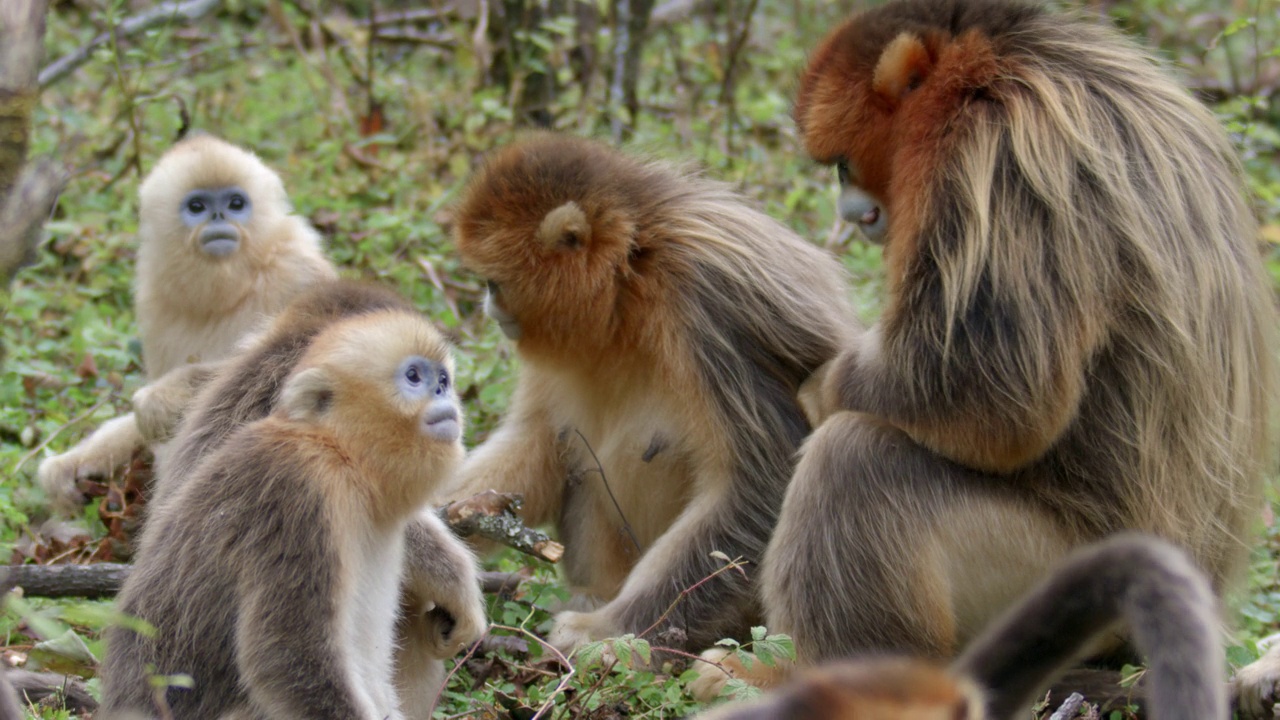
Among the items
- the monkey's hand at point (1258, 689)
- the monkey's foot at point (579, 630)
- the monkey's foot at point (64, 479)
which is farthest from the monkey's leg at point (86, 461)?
the monkey's hand at point (1258, 689)

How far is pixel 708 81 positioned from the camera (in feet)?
28.6

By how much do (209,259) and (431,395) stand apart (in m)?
2.45

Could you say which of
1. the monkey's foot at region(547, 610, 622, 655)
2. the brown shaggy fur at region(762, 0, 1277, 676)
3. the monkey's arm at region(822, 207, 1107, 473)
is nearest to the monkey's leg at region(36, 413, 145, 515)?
the monkey's foot at region(547, 610, 622, 655)

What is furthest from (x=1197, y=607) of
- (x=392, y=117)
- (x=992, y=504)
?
(x=392, y=117)

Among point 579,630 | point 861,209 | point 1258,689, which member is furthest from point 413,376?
point 1258,689

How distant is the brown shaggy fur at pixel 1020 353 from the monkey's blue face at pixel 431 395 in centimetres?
91

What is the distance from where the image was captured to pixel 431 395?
11.6 ft

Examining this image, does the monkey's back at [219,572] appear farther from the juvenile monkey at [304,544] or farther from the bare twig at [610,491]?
the bare twig at [610,491]

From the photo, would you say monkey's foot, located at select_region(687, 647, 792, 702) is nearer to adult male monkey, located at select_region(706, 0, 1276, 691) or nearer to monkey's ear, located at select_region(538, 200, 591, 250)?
adult male monkey, located at select_region(706, 0, 1276, 691)

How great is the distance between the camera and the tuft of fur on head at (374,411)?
11.2ft

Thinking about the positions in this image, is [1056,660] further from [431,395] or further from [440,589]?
[440,589]

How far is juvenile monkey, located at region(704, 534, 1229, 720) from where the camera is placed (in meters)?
1.93

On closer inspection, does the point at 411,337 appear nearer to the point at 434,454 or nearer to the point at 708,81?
the point at 434,454

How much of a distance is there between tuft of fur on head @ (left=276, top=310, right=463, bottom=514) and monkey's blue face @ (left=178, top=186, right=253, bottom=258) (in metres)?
2.27
